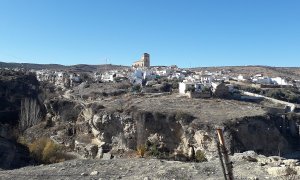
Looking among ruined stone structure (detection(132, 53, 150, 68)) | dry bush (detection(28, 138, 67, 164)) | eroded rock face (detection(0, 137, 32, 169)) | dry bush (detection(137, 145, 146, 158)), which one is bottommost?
dry bush (detection(137, 145, 146, 158))

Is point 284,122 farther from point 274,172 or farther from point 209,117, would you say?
point 274,172

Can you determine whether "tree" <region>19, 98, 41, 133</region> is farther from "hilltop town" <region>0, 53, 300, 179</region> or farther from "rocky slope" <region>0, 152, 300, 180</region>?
"rocky slope" <region>0, 152, 300, 180</region>

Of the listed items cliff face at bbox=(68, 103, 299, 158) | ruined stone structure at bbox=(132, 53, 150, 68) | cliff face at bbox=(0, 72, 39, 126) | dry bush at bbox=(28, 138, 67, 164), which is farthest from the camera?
ruined stone structure at bbox=(132, 53, 150, 68)

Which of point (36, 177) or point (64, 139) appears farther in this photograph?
point (64, 139)

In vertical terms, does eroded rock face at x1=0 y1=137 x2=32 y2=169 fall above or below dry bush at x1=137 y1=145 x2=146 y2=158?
above

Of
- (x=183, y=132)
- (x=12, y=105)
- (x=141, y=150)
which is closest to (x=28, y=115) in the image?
(x=12, y=105)

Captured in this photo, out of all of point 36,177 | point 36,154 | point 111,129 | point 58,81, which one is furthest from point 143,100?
point 58,81

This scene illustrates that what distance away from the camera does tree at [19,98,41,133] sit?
3678cm

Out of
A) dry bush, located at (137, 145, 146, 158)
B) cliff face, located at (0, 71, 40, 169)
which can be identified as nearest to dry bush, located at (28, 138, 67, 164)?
cliff face, located at (0, 71, 40, 169)

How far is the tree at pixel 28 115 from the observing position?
3678 cm

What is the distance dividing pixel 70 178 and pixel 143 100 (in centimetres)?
2570

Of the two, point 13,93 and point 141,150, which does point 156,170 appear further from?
point 13,93

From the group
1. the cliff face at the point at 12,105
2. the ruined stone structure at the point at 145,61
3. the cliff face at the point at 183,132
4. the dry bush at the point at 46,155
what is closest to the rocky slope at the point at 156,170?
the cliff face at the point at 12,105

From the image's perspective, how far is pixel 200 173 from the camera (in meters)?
10.4
